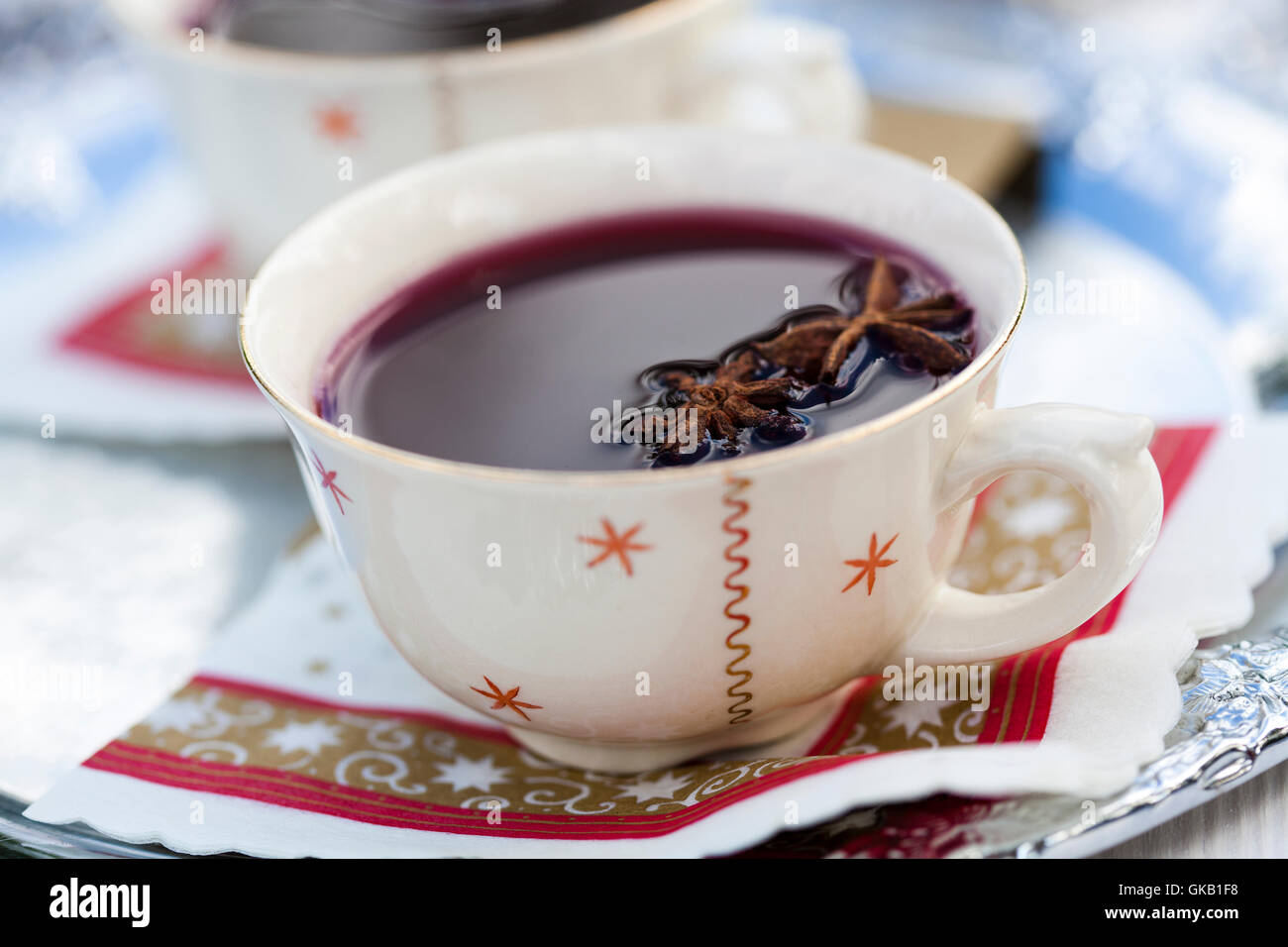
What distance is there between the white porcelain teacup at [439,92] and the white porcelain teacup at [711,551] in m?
0.32

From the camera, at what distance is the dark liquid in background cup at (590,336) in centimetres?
77

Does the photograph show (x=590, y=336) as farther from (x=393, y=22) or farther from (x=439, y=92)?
(x=393, y=22)

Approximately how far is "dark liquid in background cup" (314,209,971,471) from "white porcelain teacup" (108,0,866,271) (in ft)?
0.78

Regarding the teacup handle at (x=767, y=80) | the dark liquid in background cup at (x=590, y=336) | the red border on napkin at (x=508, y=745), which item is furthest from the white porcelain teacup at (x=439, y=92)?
the red border on napkin at (x=508, y=745)

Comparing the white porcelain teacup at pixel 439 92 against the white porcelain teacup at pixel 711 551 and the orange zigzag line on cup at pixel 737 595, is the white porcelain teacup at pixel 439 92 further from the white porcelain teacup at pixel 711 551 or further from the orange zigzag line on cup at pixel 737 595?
the orange zigzag line on cup at pixel 737 595

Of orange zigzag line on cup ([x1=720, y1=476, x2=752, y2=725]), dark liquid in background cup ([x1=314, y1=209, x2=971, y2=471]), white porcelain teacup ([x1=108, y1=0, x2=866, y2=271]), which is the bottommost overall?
orange zigzag line on cup ([x1=720, y1=476, x2=752, y2=725])

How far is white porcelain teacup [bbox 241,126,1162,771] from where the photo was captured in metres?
0.65

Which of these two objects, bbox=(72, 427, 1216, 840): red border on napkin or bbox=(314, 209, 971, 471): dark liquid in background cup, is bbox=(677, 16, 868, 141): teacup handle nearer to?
bbox=(314, 209, 971, 471): dark liquid in background cup

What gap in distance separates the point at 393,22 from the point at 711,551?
0.83 meters


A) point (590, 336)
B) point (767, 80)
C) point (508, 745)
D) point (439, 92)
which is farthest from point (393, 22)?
point (508, 745)

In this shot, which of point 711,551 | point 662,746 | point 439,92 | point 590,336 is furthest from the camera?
point 439,92

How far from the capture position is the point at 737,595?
683mm

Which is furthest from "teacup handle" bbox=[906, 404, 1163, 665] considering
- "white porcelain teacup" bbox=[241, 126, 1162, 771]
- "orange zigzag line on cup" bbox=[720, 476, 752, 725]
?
"orange zigzag line on cup" bbox=[720, 476, 752, 725]
